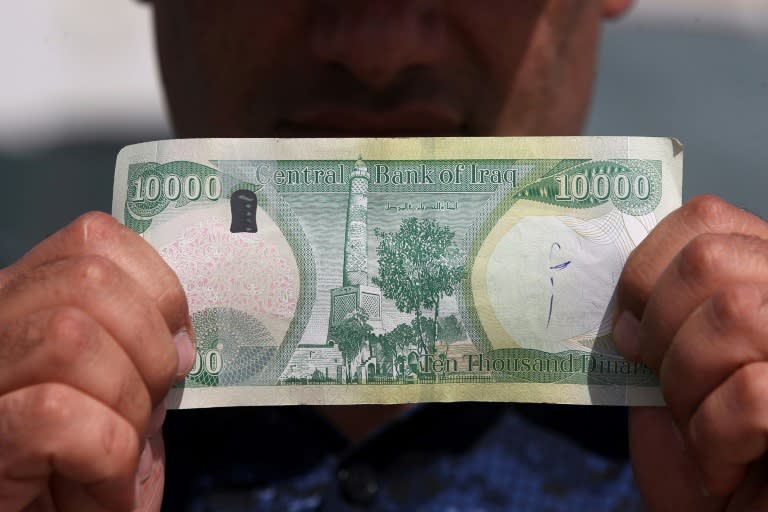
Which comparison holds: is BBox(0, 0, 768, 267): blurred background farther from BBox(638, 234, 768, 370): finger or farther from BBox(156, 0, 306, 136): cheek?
BBox(638, 234, 768, 370): finger

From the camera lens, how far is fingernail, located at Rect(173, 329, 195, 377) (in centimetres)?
119

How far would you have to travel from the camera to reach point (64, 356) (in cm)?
97

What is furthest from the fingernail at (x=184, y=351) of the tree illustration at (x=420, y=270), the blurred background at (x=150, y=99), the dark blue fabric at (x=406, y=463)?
the blurred background at (x=150, y=99)

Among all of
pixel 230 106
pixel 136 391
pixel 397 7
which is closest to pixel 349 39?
pixel 397 7

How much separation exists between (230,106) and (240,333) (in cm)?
56

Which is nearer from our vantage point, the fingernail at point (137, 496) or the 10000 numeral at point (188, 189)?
the fingernail at point (137, 496)

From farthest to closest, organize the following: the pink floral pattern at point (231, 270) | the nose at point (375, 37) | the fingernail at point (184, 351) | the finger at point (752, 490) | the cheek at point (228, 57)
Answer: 1. the cheek at point (228, 57)
2. the nose at point (375, 37)
3. the pink floral pattern at point (231, 270)
4. the fingernail at point (184, 351)
5. the finger at point (752, 490)

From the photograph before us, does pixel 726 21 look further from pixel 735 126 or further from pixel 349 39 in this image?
pixel 349 39

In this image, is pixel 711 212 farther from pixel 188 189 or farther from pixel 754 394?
pixel 188 189

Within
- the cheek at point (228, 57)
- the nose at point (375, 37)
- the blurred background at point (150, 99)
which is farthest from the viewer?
the blurred background at point (150, 99)

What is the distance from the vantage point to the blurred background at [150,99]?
3.48 meters

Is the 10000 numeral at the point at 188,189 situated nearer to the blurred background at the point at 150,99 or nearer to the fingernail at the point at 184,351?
the fingernail at the point at 184,351

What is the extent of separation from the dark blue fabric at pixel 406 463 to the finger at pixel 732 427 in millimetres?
627

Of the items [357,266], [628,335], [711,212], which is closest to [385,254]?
[357,266]
